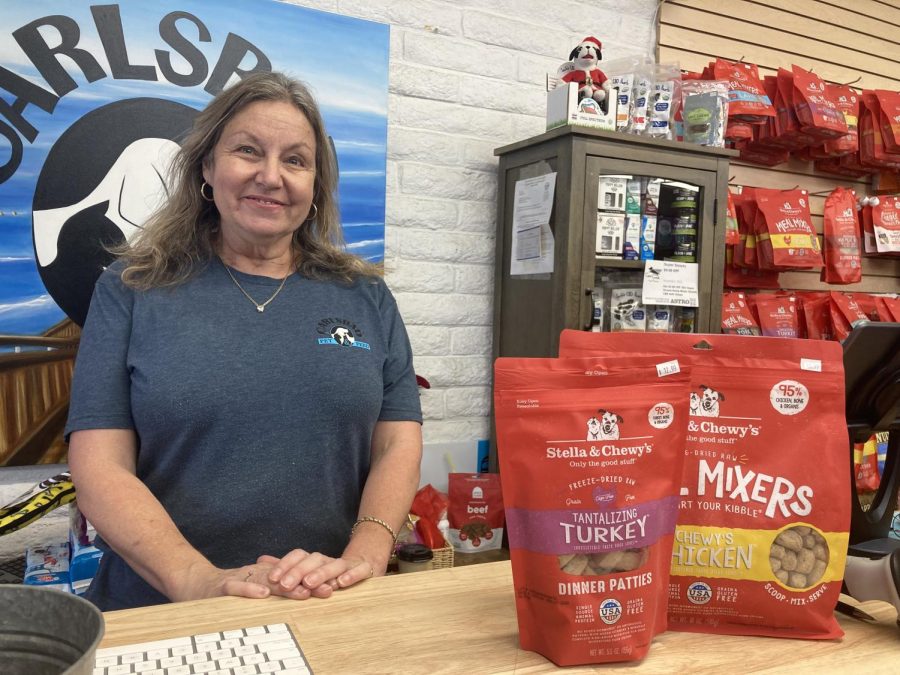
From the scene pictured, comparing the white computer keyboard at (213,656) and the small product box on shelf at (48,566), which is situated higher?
the white computer keyboard at (213,656)

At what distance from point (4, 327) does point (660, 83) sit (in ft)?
7.17

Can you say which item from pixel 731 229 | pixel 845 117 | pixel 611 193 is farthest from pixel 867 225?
pixel 611 193

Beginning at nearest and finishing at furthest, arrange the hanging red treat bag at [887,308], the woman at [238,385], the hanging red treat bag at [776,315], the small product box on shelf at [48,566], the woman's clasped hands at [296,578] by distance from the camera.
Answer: the woman's clasped hands at [296,578] < the woman at [238,385] < the small product box on shelf at [48,566] < the hanging red treat bag at [776,315] < the hanging red treat bag at [887,308]

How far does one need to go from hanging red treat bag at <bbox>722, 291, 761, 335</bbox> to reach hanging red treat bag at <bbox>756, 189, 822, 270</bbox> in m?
0.18

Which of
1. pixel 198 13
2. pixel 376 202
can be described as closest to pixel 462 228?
pixel 376 202

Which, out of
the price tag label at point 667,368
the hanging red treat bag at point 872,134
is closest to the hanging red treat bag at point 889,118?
the hanging red treat bag at point 872,134

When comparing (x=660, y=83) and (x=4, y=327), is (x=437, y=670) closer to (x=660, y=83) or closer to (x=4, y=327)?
(x=4, y=327)

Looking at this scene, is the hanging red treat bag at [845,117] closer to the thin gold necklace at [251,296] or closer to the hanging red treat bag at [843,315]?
the hanging red treat bag at [843,315]

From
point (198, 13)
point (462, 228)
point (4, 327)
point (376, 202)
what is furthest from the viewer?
point (462, 228)

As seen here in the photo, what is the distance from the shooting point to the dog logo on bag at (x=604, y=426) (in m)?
0.72

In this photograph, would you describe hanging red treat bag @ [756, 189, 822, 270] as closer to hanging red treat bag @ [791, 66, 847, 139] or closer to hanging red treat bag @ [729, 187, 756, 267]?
hanging red treat bag @ [729, 187, 756, 267]

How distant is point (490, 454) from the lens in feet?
8.80

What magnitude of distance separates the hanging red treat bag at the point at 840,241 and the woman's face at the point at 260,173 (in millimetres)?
2631

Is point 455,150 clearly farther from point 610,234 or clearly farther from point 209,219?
point 209,219
